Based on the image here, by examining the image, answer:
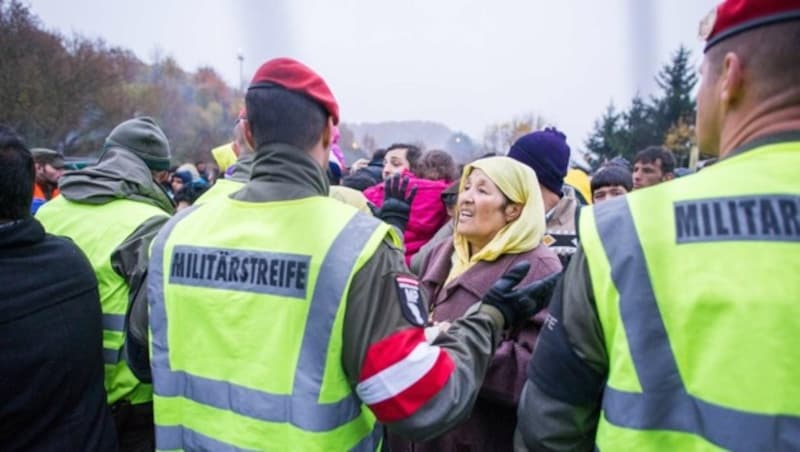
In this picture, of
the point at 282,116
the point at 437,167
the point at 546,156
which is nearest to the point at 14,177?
the point at 282,116

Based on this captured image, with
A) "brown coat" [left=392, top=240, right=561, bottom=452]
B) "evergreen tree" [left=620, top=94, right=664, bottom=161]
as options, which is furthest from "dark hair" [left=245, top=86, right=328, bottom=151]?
"evergreen tree" [left=620, top=94, right=664, bottom=161]

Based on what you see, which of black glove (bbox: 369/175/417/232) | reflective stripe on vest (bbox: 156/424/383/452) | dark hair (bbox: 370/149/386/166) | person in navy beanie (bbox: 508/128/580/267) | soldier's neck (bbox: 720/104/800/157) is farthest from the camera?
dark hair (bbox: 370/149/386/166)

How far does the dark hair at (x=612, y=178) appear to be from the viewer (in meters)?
4.61

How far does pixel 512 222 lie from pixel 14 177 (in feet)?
6.61

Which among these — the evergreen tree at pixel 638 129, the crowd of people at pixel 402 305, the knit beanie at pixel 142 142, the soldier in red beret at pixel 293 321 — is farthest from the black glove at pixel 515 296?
the evergreen tree at pixel 638 129

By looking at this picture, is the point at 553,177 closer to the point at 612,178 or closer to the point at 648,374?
the point at 612,178

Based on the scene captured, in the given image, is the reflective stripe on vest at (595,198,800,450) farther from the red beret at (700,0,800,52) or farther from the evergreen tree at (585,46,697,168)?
the evergreen tree at (585,46,697,168)

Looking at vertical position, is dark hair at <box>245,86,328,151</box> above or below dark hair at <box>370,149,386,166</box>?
above

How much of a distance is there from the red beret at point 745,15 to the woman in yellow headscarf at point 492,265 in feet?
4.09

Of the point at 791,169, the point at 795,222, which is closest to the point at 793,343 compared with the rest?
the point at 795,222

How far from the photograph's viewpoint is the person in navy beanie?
3430mm

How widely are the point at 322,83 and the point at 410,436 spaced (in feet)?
3.72

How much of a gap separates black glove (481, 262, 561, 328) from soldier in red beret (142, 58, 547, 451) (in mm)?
113

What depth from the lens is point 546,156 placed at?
11.5ft
